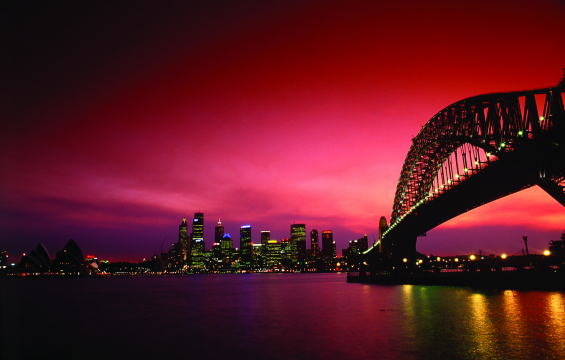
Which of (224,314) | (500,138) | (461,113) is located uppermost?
(461,113)

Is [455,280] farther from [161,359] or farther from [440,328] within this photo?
[161,359]

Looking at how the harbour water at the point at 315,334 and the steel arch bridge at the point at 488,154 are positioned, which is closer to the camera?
the harbour water at the point at 315,334

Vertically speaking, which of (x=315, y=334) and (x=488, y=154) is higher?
(x=488, y=154)

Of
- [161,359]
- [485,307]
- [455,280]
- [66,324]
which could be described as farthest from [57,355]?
[455,280]

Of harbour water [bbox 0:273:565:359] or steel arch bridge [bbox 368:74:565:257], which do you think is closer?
harbour water [bbox 0:273:565:359]

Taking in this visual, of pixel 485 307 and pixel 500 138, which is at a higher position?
pixel 500 138

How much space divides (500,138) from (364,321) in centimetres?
2866

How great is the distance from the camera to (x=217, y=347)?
19359mm

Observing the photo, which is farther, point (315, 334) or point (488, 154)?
point (488, 154)

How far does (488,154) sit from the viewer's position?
5156cm

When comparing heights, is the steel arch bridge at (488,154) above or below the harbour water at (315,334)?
above

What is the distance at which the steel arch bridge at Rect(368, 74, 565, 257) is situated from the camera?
121 feet

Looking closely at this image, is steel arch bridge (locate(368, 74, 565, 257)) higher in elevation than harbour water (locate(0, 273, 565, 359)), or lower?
higher

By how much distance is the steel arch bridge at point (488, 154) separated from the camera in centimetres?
3681
